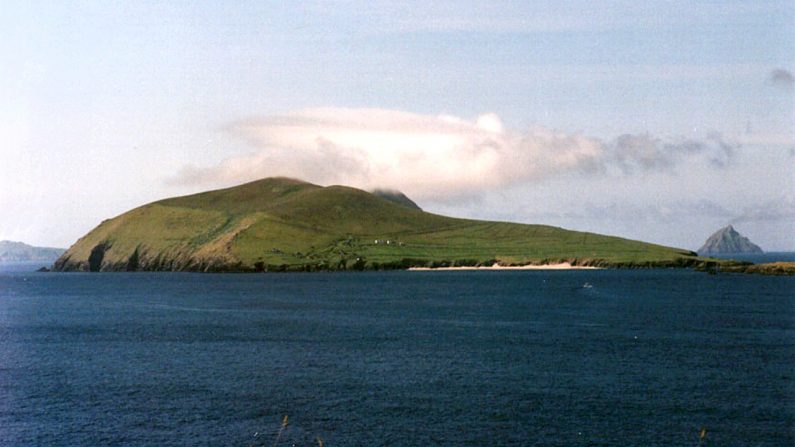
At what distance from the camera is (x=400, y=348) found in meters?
116

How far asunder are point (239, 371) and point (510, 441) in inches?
1700

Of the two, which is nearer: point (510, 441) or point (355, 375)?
point (510, 441)

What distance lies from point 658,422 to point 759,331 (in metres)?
71.3

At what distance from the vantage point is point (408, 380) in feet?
297

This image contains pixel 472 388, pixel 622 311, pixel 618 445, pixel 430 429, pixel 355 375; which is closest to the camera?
pixel 618 445

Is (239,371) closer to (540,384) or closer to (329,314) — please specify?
(540,384)

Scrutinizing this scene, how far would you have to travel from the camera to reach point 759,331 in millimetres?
132250

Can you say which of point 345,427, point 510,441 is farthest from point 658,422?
point 345,427

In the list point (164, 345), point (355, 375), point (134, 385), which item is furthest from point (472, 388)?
point (164, 345)

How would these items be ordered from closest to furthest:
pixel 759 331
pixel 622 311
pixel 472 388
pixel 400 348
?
pixel 472 388
pixel 400 348
pixel 759 331
pixel 622 311

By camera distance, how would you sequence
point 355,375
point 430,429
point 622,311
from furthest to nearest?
point 622,311, point 355,375, point 430,429

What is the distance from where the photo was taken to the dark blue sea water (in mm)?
68750

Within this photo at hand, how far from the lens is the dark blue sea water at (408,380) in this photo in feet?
226

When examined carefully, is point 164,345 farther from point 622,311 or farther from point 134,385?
point 622,311
